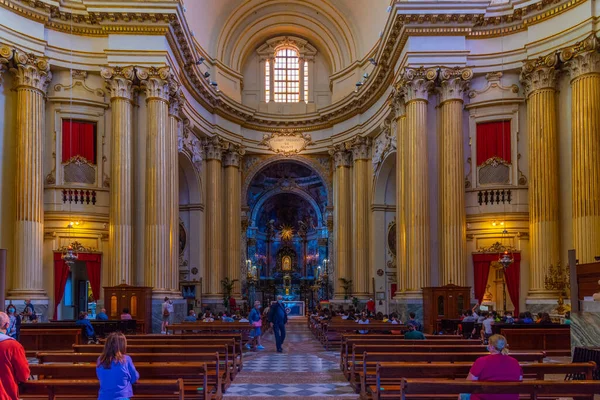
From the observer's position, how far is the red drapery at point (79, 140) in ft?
83.3

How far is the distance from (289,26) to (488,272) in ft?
70.0

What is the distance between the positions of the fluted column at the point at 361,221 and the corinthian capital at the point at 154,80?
12.9 meters

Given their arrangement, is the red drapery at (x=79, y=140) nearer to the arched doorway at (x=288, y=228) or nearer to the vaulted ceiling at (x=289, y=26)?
the vaulted ceiling at (x=289, y=26)

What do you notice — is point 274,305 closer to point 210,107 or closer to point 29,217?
point 29,217

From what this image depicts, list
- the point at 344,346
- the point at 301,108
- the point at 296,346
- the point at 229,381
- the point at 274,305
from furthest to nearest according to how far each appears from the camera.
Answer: the point at 301,108 < the point at 296,346 < the point at 274,305 < the point at 344,346 < the point at 229,381

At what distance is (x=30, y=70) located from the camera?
23.6 meters

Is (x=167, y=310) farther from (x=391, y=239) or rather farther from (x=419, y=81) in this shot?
(x=391, y=239)

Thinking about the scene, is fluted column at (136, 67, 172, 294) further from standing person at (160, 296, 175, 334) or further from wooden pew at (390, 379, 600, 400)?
wooden pew at (390, 379, 600, 400)

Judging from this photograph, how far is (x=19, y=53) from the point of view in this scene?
914 inches

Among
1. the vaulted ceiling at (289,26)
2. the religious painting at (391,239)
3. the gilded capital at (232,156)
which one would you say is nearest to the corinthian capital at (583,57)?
the vaulted ceiling at (289,26)

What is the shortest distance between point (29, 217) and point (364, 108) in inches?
709

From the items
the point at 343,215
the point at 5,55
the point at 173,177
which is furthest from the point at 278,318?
the point at 343,215

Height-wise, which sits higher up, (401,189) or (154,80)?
(154,80)

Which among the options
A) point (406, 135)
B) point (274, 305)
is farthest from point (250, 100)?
point (274, 305)
